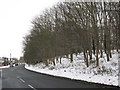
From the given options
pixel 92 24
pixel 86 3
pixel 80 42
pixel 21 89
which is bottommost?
pixel 21 89

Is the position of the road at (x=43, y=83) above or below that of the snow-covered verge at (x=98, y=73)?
Result: below

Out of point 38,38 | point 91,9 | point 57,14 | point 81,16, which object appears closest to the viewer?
point 91,9

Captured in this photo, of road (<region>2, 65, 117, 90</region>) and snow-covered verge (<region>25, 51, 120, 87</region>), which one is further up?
snow-covered verge (<region>25, 51, 120, 87</region>)

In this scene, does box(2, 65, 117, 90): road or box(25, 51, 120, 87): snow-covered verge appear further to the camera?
box(25, 51, 120, 87): snow-covered verge

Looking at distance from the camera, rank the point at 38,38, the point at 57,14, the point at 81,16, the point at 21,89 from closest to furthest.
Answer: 1. the point at 21,89
2. the point at 81,16
3. the point at 57,14
4. the point at 38,38

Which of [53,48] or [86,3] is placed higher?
[86,3]

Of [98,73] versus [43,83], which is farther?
[98,73]

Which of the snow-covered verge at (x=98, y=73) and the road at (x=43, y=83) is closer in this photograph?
the road at (x=43, y=83)

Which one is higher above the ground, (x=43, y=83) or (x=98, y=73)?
(x=98, y=73)

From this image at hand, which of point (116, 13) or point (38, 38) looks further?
point (38, 38)

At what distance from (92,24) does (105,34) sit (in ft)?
10.2

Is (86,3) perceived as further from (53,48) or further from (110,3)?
(53,48)

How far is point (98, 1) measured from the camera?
1086 inches

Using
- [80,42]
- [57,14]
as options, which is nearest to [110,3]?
[80,42]
